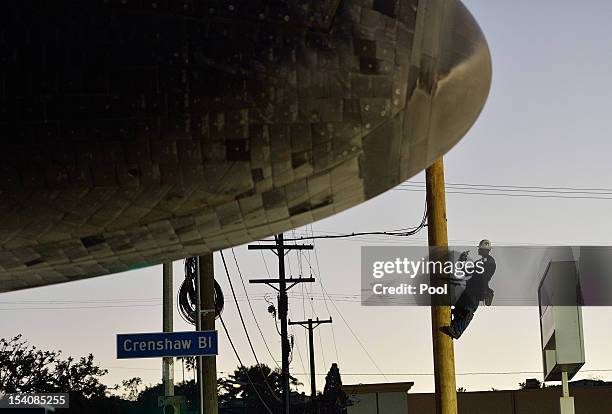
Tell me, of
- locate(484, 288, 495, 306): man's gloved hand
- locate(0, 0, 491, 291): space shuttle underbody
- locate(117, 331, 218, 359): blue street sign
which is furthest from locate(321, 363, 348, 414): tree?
locate(0, 0, 491, 291): space shuttle underbody

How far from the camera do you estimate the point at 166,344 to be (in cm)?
1625

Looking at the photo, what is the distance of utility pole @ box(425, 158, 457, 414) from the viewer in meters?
13.0

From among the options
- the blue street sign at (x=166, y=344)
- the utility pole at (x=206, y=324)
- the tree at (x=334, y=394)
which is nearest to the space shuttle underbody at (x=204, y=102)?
the blue street sign at (x=166, y=344)

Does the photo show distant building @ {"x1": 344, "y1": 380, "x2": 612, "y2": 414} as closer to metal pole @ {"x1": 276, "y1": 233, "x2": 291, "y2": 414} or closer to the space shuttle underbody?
metal pole @ {"x1": 276, "y1": 233, "x2": 291, "y2": 414}

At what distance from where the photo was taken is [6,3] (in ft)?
8.13

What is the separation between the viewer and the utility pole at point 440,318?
1299 cm

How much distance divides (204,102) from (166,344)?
14070 mm

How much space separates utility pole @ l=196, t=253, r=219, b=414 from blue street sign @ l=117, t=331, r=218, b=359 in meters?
4.95

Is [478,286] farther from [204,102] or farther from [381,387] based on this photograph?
[381,387]

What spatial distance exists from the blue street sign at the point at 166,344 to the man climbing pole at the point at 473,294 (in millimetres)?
3895

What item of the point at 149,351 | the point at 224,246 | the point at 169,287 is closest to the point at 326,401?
the point at 169,287

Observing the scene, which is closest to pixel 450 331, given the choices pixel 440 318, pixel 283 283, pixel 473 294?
pixel 440 318

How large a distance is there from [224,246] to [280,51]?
652 mm

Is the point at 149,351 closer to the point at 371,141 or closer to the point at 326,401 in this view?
the point at 371,141
